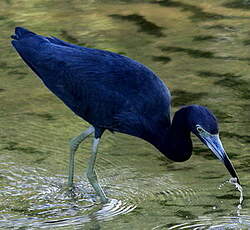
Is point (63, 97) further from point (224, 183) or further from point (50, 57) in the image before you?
point (224, 183)

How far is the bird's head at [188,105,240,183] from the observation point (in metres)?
5.48

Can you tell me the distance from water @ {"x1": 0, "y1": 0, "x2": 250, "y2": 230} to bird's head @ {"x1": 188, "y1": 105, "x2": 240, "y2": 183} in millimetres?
437

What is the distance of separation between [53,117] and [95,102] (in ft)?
4.63

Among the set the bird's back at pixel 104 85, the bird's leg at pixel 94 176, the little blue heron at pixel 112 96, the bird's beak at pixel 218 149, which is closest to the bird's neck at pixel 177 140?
the little blue heron at pixel 112 96

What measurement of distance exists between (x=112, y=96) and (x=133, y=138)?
1127 mm

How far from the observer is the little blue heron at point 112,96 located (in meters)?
5.95

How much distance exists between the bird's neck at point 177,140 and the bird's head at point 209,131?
0.18m

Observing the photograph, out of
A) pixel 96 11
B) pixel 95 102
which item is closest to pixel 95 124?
pixel 95 102

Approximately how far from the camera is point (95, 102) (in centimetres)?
630

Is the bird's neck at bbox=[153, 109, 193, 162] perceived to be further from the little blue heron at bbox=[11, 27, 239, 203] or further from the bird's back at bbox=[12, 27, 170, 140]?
the bird's back at bbox=[12, 27, 170, 140]

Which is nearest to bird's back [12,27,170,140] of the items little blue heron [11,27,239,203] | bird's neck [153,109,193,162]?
little blue heron [11,27,239,203]

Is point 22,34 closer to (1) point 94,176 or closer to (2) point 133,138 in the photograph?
(2) point 133,138

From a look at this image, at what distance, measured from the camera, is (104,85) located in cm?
623

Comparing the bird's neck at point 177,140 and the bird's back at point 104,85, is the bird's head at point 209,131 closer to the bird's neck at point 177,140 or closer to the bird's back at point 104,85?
the bird's neck at point 177,140
